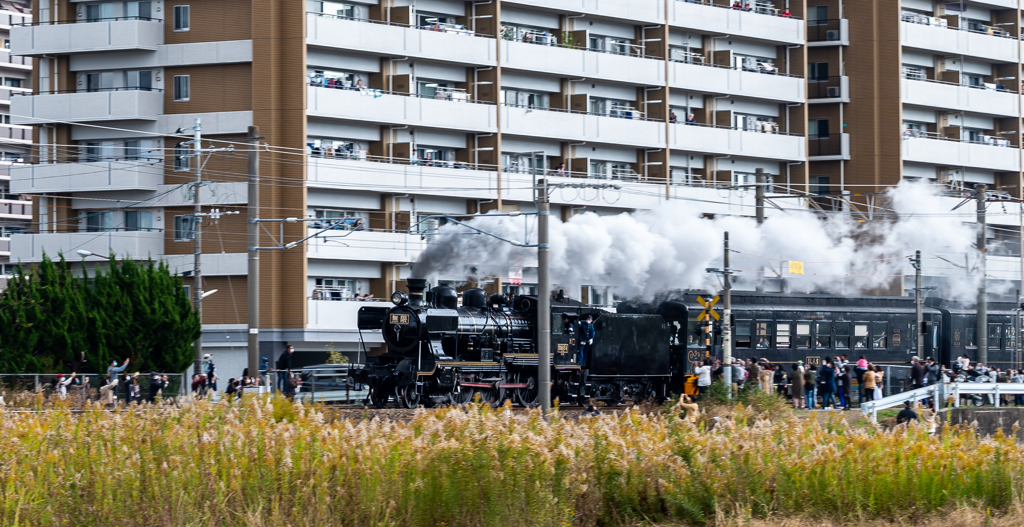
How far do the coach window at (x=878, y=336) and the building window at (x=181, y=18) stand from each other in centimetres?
3056

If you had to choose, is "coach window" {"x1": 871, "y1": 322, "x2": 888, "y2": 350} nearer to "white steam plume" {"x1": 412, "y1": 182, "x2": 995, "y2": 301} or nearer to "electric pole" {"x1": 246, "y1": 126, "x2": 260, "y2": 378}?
"white steam plume" {"x1": 412, "y1": 182, "x2": 995, "y2": 301}

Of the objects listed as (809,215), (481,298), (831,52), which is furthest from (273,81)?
(831,52)

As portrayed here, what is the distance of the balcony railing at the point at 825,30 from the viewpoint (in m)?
69.1

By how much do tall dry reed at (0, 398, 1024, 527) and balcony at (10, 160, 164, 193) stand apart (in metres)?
38.0

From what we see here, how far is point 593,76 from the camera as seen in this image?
58875 mm

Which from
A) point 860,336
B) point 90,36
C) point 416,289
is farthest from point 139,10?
point 860,336

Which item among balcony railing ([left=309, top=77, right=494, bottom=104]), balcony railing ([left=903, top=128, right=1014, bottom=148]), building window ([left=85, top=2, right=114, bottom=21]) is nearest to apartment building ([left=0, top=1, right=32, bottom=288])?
building window ([left=85, top=2, right=114, bottom=21])

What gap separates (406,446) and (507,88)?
45382mm

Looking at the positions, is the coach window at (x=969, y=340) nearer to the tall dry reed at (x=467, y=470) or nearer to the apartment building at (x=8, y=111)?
the tall dry reed at (x=467, y=470)

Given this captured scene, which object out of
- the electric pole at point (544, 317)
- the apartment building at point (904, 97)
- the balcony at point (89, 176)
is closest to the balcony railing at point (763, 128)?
the apartment building at point (904, 97)

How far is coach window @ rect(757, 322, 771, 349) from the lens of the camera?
134ft

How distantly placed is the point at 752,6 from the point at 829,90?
6.89m

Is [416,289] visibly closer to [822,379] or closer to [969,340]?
[822,379]

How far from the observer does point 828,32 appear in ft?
228
